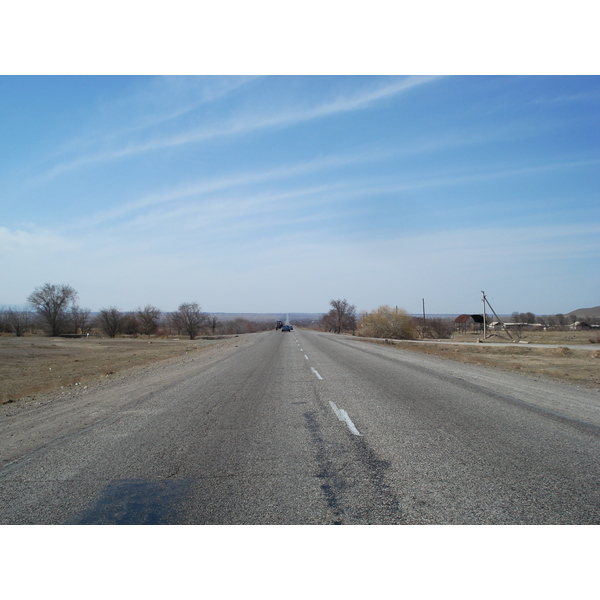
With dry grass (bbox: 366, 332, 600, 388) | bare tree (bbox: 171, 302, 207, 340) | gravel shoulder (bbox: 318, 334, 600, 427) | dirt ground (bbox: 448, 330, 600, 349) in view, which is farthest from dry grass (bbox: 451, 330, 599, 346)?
bare tree (bbox: 171, 302, 207, 340)

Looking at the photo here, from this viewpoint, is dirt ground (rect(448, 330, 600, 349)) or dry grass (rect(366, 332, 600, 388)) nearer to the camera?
dry grass (rect(366, 332, 600, 388))

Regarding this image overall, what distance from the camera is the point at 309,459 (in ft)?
16.3

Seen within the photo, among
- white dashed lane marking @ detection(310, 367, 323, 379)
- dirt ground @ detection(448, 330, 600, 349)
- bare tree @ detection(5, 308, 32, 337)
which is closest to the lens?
white dashed lane marking @ detection(310, 367, 323, 379)

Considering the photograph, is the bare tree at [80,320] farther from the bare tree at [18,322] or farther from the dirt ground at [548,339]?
the dirt ground at [548,339]

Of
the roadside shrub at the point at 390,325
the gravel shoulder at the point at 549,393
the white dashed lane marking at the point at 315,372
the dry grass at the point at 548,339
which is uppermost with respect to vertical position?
Result: the roadside shrub at the point at 390,325

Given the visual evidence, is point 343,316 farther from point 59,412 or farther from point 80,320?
point 59,412

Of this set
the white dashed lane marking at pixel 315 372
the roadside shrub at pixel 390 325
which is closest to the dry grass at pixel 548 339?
the roadside shrub at pixel 390 325

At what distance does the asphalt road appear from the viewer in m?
3.57

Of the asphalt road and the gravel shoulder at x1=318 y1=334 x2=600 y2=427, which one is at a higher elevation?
the asphalt road

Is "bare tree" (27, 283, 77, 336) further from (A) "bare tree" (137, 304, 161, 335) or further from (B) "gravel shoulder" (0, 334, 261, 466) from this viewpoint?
(B) "gravel shoulder" (0, 334, 261, 466)

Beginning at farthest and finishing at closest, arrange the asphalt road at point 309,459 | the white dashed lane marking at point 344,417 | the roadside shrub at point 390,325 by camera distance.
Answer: the roadside shrub at point 390,325
the white dashed lane marking at point 344,417
the asphalt road at point 309,459

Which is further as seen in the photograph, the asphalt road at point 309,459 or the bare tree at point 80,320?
the bare tree at point 80,320

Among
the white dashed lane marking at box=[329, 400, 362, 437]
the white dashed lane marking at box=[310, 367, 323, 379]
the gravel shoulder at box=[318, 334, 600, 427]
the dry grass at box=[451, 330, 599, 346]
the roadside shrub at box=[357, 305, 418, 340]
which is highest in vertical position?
the roadside shrub at box=[357, 305, 418, 340]

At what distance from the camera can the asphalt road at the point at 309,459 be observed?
3568 mm
